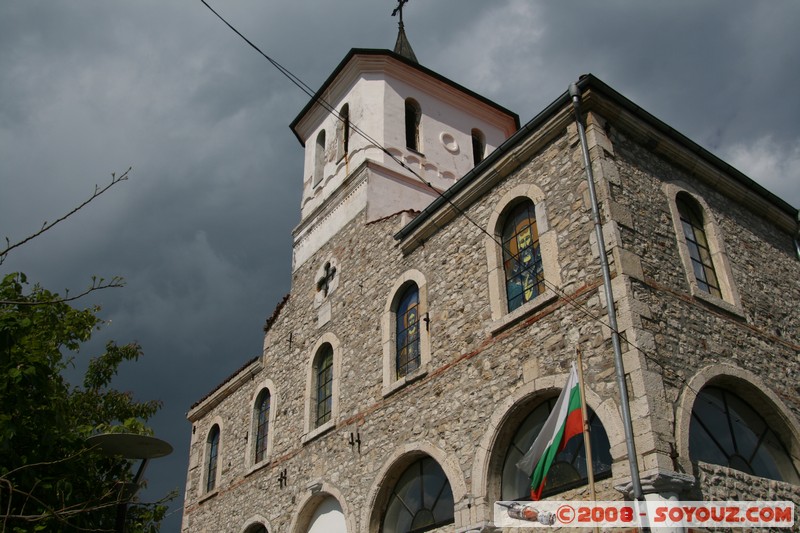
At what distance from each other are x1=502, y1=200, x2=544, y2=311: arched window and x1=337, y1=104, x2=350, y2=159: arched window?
6.93 metres

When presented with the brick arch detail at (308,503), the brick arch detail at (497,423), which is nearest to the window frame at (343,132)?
the brick arch detail at (308,503)

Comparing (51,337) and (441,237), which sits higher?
(441,237)

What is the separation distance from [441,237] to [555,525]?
5.47m

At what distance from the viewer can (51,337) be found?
28.6ft

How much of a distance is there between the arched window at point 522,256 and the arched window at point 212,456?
998cm

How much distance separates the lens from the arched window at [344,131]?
17.7m

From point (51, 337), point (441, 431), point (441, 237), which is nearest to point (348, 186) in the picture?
point (441, 237)

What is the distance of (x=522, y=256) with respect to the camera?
11070 mm

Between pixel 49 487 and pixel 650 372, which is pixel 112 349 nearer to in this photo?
pixel 49 487

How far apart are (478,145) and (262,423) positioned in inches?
353

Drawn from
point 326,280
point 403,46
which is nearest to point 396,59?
point 403,46

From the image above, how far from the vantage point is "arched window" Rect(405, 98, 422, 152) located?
1802 cm

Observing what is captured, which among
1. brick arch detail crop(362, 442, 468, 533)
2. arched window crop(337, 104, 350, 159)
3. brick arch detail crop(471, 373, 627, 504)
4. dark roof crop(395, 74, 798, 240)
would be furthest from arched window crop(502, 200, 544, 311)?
arched window crop(337, 104, 350, 159)

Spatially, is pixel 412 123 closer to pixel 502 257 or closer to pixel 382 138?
pixel 382 138
